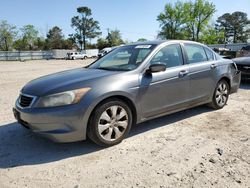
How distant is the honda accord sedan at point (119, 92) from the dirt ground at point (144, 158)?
303 millimetres

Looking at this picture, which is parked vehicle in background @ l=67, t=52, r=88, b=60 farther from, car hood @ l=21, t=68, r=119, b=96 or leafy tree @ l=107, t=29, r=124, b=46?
car hood @ l=21, t=68, r=119, b=96

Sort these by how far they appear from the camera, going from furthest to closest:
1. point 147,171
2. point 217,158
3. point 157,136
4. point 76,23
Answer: point 76,23 < point 157,136 < point 217,158 < point 147,171

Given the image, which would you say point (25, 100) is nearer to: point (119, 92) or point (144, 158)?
point (119, 92)

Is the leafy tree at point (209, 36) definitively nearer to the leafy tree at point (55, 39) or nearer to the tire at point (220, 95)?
the leafy tree at point (55, 39)

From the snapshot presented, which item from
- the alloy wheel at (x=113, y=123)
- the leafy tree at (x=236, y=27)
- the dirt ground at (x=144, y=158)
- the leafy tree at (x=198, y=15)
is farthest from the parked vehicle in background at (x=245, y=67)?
the leafy tree at (x=236, y=27)

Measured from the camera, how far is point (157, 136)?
174 inches

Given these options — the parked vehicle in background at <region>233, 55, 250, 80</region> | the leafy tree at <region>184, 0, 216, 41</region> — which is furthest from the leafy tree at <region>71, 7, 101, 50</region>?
the parked vehicle in background at <region>233, 55, 250, 80</region>

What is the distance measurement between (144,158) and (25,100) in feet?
6.16

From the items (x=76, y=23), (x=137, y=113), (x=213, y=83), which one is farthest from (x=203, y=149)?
(x=76, y=23)

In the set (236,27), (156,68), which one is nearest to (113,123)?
(156,68)

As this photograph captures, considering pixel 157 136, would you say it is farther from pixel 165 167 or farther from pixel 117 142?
pixel 165 167

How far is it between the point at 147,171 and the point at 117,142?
3.00 feet

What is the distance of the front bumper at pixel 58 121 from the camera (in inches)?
141

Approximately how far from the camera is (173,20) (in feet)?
210
